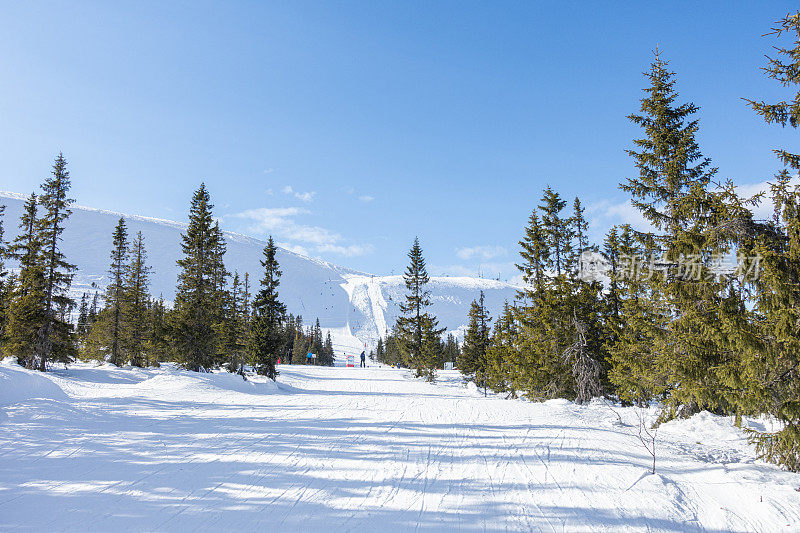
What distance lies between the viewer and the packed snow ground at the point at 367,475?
4.63m

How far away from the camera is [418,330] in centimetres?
3938

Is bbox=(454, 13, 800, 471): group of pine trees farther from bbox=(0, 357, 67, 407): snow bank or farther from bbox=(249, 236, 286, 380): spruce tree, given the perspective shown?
bbox=(249, 236, 286, 380): spruce tree

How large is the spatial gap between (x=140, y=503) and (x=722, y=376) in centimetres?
931

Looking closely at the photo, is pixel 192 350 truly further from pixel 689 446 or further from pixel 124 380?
pixel 689 446

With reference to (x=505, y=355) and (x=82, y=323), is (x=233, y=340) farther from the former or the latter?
(x=82, y=323)

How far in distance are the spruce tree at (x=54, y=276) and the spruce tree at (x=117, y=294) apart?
6.82 metres

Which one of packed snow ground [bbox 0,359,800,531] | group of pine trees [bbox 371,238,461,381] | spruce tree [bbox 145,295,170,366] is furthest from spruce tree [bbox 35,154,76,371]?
group of pine trees [bbox 371,238,461,381]

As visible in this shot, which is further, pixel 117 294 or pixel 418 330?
pixel 418 330

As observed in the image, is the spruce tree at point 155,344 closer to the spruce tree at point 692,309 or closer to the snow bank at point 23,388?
the snow bank at point 23,388

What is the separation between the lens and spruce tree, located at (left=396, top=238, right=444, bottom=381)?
1417 inches

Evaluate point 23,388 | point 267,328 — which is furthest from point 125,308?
point 23,388

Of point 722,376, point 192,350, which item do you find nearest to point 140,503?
point 722,376

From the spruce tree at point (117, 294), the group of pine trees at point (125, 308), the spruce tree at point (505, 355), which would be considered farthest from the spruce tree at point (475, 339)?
the spruce tree at point (117, 294)

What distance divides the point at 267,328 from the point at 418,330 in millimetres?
15349
